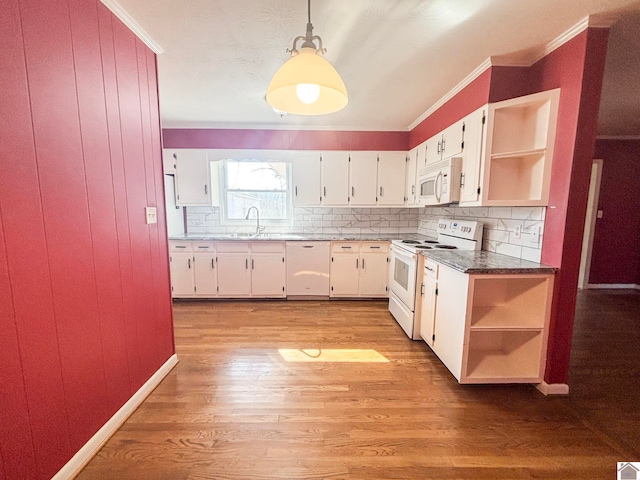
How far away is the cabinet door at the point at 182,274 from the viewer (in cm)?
352

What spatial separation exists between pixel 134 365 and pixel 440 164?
2942 mm

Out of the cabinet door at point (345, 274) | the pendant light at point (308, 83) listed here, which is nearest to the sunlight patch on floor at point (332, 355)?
the cabinet door at point (345, 274)

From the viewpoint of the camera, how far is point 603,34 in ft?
5.28

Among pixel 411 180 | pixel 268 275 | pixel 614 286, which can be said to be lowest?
pixel 614 286

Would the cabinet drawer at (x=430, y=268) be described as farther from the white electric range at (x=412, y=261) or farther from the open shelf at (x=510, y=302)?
the open shelf at (x=510, y=302)

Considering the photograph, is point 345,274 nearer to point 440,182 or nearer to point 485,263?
point 440,182

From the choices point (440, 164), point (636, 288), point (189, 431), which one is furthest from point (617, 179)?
point (189, 431)

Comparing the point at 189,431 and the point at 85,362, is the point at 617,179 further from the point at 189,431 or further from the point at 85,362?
the point at 85,362

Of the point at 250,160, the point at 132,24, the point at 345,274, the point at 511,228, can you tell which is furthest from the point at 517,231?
the point at 250,160

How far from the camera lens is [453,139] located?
2424mm

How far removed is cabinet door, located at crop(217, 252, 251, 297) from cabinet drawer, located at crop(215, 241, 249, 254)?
0.05 meters

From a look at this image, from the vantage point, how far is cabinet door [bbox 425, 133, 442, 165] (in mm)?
2711

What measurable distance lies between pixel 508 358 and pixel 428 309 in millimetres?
636

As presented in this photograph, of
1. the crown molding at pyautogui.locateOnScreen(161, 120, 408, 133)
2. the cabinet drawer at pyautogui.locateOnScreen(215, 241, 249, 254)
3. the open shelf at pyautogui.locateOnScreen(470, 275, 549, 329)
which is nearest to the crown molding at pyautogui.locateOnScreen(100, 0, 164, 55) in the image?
the crown molding at pyautogui.locateOnScreen(161, 120, 408, 133)
